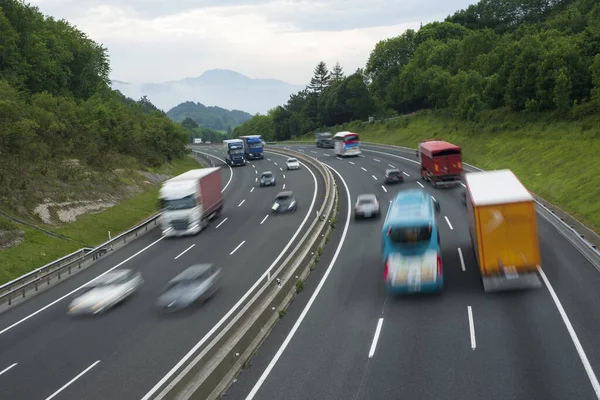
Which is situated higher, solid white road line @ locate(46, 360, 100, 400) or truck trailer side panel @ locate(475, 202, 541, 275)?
truck trailer side panel @ locate(475, 202, 541, 275)

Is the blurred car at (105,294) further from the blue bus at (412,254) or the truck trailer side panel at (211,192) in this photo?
the truck trailer side panel at (211,192)

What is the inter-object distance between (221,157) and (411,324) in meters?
81.7

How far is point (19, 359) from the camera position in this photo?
747 inches

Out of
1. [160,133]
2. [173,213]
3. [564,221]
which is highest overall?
[160,133]

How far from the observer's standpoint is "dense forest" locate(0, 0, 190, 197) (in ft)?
144

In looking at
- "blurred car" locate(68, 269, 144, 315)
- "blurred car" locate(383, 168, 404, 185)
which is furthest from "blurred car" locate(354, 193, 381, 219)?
"blurred car" locate(68, 269, 144, 315)

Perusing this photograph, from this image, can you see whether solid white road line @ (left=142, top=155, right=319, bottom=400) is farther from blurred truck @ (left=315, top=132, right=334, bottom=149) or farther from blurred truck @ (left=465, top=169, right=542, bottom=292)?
blurred truck @ (left=315, top=132, right=334, bottom=149)

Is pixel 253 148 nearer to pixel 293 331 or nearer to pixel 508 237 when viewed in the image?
pixel 508 237

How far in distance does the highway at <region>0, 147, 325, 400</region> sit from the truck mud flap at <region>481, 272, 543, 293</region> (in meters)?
9.39

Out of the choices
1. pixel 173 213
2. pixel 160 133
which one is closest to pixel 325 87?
pixel 160 133

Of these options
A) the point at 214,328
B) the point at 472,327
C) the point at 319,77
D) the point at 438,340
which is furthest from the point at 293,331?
the point at 319,77

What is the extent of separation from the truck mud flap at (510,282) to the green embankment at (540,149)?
10.6m

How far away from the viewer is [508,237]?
783 inches

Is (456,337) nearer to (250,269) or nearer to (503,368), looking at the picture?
(503,368)
